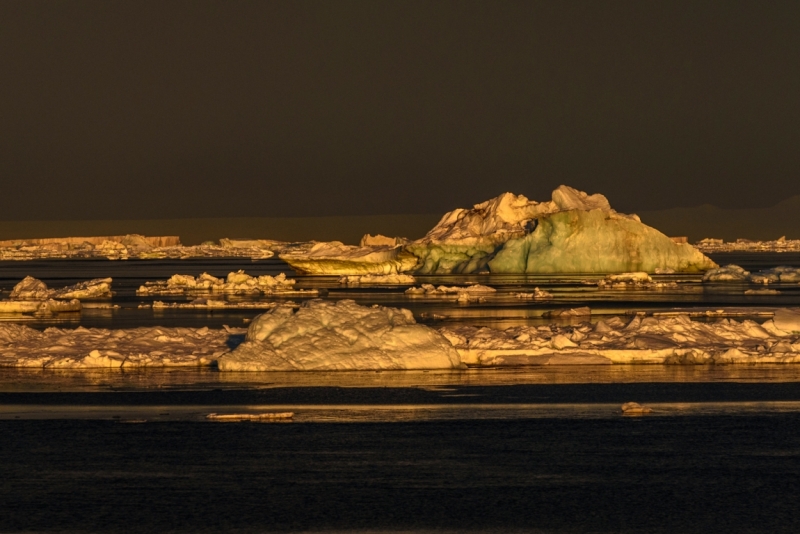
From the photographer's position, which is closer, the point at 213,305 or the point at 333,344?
the point at 333,344

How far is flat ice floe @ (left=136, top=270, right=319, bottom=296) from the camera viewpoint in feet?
202

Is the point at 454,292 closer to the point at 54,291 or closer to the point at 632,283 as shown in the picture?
the point at 632,283

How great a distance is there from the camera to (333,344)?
26188 millimetres

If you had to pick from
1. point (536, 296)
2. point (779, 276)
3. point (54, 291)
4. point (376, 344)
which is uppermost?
point (376, 344)

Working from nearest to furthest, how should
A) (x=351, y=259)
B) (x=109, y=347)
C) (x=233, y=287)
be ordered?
(x=109, y=347) → (x=233, y=287) → (x=351, y=259)

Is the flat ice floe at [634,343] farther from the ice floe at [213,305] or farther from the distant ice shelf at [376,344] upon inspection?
the ice floe at [213,305]

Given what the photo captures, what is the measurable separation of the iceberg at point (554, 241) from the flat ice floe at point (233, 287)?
1957 centimetres

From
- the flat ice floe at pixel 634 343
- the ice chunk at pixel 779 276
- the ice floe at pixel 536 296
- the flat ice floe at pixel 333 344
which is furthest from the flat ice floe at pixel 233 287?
the flat ice floe at pixel 333 344

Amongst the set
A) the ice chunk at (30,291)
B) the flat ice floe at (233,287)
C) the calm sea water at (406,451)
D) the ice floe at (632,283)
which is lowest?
the ice floe at (632,283)

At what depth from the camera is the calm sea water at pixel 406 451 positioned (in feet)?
44.1

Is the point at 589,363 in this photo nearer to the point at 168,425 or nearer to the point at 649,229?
the point at 168,425

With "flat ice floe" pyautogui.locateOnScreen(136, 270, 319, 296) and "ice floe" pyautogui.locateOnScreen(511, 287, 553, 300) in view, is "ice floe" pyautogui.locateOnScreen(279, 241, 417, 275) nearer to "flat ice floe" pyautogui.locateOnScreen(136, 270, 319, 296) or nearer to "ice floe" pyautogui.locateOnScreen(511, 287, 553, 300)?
"flat ice floe" pyautogui.locateOnScreen(136, 270, 319, 296)

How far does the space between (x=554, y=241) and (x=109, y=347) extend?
2103 inches

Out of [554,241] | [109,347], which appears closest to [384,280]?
[554,241]
